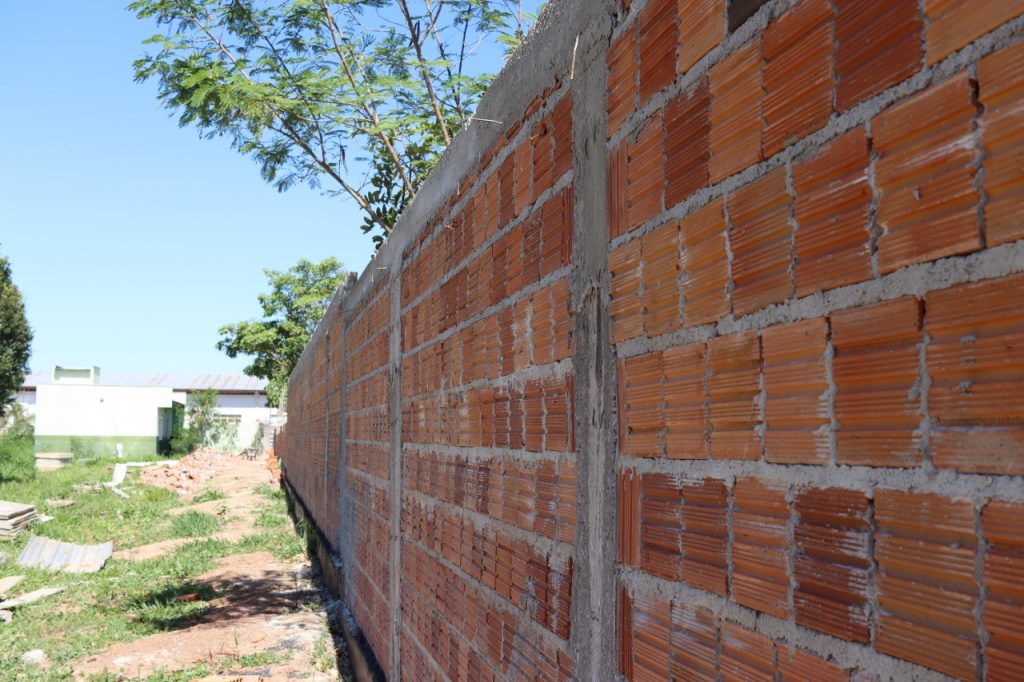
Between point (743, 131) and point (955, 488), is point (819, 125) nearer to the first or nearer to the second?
point (743, 131)

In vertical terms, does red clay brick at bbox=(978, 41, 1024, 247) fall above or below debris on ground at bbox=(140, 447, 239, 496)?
above

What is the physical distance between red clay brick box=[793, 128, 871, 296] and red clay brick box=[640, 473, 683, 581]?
54cm

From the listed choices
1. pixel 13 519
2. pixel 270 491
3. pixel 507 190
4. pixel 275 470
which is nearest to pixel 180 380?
pixel 275 470

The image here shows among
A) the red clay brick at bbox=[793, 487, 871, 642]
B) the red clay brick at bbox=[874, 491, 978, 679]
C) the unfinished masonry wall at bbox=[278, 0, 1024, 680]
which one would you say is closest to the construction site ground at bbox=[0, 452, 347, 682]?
the unfinished masonry wall at bbox=[278, 0, 1024, 680]

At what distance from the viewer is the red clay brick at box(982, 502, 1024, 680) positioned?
95cm

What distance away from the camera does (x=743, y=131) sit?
1450mm

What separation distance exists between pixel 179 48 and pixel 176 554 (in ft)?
25.6

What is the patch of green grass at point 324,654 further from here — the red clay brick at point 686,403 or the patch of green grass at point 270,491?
the patch of green grass at point 270,491

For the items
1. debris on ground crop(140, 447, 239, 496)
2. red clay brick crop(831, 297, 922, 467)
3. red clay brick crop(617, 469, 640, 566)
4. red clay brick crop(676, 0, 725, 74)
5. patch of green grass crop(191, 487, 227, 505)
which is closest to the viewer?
red clay brick crop(831, 297, 922, 467)

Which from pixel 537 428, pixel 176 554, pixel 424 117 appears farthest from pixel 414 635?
pixel 176 554

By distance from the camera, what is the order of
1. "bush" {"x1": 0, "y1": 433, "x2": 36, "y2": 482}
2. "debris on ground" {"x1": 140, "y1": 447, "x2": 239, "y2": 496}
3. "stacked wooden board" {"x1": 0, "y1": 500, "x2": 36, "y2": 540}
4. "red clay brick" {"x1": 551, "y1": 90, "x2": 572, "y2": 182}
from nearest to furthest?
"red clay brick" {"x1": 551, "y1": 90, "x2": 572, "y2": 182} < "stacked wooden board" {"x1": 0, "y1": 500, "x2": 36, "y2": 540} < "bush" {"x1": 0, "y1": 433, "x2": 36, "y2": 482} < "debris on ground" {"x1": 140, "y1": 447, "x2": 239, "y2": 496}

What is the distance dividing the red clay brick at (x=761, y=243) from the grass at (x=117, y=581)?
6.45 meters

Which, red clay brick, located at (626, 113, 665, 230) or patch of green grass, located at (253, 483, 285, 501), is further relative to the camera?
patch of green grass, located at (253, 483, 285, 501)

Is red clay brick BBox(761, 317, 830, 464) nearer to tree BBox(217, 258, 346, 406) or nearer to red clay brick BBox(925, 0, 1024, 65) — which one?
red clay brick BBox(925, 0, 1024, 65)
